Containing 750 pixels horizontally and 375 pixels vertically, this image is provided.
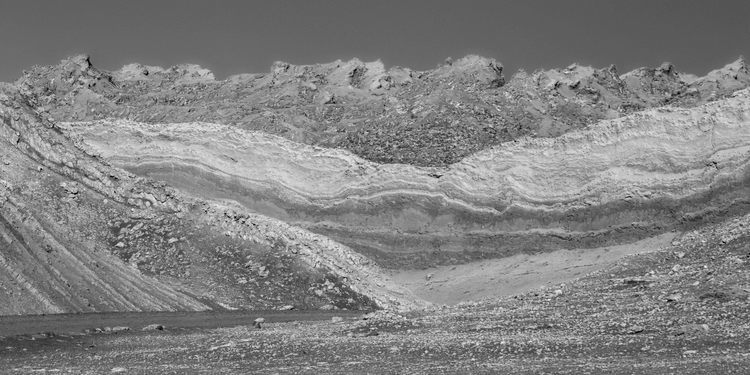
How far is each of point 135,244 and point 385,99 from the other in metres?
51.8

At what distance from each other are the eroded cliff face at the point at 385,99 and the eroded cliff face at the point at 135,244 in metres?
19.8

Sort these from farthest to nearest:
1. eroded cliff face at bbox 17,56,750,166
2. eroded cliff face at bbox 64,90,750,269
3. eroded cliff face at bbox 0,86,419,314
→ eroded cliff face at bbox 17,56,750,166, eroded cliff face at bbox 64,90,750,269, eroded cliff face at bbox 0,86,419,314

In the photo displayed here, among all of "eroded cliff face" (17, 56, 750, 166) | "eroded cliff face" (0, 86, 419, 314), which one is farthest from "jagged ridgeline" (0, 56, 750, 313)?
"eroded cliff face" (17, 56, 750, 166)

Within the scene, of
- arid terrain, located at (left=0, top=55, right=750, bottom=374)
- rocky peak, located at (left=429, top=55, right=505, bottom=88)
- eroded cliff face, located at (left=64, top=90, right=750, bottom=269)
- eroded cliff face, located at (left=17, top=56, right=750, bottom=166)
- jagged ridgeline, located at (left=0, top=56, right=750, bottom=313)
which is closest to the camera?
arid terrain, located at (left=0, top=55, right=750, bottom=374)

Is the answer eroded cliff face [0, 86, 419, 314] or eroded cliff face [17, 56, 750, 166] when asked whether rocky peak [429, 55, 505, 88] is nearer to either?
eroded cliff face [17, 56, 750, 166]

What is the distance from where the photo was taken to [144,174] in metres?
68.3

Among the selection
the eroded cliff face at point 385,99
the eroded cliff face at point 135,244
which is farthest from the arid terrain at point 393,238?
the eroded cliff face at point 385,99

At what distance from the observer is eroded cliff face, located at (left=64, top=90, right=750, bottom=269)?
57.4 meters

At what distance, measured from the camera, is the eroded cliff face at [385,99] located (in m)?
80.6

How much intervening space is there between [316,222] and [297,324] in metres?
28.6

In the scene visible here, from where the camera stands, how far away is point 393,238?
2489 inches

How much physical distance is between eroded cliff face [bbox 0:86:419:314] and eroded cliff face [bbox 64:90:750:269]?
7.36 m

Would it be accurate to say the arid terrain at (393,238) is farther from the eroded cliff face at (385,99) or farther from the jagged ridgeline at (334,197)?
the eroded cliff face at (385,99)

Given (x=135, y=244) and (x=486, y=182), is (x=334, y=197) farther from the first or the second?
(x=135, y=244)
